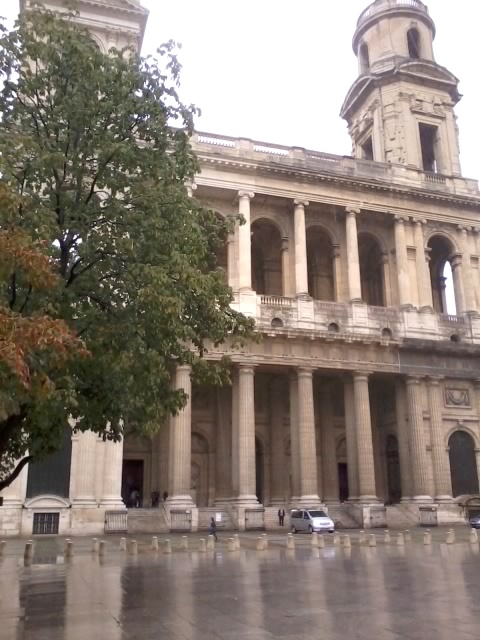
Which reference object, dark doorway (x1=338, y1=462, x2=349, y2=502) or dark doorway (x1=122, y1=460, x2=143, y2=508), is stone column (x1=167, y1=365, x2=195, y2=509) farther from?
dark doorway (x1=338, y1=462, x2=349, y2=502)

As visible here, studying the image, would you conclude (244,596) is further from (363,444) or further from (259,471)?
(259,471)

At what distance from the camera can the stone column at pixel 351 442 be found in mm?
35469

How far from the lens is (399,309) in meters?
38.8

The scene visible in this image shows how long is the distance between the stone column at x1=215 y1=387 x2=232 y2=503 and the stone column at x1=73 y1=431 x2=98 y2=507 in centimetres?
842

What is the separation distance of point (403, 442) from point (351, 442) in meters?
3.36

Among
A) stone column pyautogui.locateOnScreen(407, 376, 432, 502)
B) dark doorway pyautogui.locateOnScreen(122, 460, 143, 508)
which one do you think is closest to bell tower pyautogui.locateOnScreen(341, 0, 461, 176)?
stone column pyautogui.locateOnScreen(407, 376, 432, 502)

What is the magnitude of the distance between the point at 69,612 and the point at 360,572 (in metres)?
7.44

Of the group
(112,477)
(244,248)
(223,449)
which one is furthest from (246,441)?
(244,248)

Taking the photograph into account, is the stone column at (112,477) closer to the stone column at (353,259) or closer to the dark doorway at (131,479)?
the dark doorway at (131,479)

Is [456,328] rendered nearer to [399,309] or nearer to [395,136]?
[399,309]

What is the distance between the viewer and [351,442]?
119 ft

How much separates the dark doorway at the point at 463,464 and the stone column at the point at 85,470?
2054 centimetres

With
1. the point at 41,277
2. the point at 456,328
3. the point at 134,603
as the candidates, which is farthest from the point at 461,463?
the point at 41,277

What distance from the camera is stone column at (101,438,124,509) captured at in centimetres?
3053
